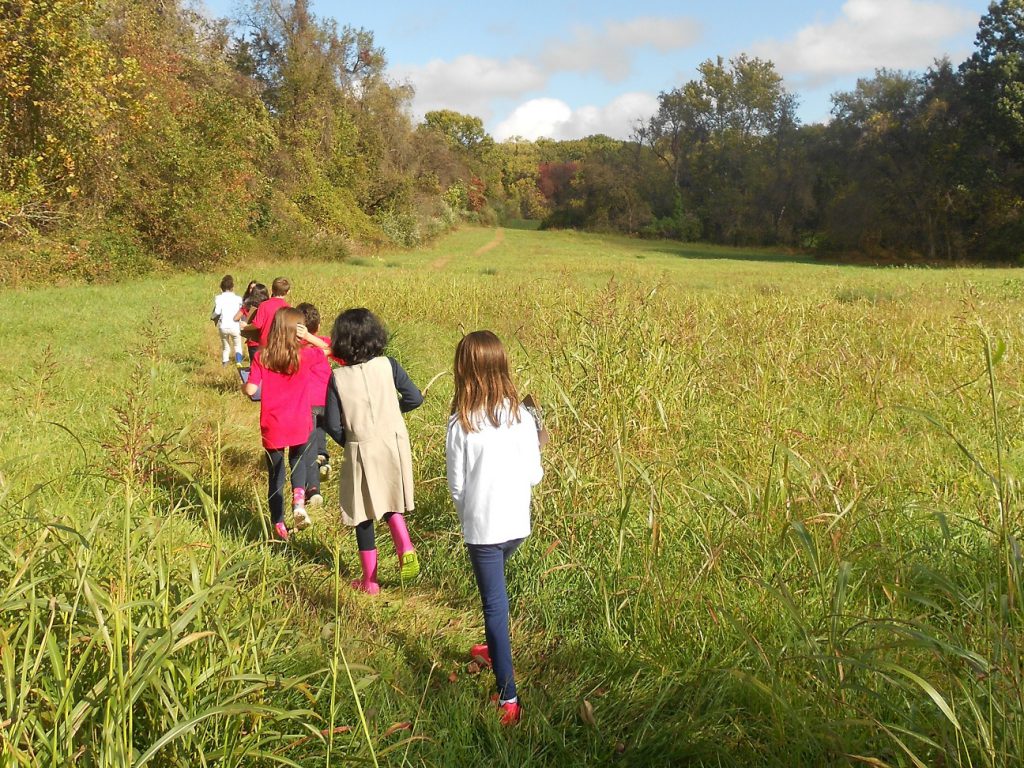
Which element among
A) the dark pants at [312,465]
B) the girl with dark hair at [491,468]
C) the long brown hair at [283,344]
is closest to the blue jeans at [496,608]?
the girl with dark hair at [491,468]

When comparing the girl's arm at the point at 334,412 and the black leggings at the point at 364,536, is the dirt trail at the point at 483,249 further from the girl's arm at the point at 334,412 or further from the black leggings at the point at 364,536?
the black leggings at the point at 364,536

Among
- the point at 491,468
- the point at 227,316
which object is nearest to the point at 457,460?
the point at 491,468

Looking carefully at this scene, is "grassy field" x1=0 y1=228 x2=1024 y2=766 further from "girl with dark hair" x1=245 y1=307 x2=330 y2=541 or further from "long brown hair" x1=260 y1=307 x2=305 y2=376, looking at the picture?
"long brown hair" x1=260 y1=307 x2=305 y2=376

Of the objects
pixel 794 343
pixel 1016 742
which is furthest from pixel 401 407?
pixel 794 343

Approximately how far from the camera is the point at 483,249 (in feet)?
163

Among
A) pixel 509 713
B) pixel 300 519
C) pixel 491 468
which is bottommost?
pixel 509 713

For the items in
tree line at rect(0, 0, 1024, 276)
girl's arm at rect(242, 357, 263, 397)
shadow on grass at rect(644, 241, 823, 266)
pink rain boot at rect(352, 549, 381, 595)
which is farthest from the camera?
shadow on grass at rect(644, 241, 823, 266)

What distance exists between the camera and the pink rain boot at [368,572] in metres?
4.19

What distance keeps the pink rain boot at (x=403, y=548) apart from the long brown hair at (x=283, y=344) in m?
1.44

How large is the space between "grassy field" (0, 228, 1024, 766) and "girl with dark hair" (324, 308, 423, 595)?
305 millimetres

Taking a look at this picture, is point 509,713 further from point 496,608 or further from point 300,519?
point 300,519

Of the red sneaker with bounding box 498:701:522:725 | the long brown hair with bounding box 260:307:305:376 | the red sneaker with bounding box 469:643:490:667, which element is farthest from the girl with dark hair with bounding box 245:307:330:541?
the red sneaker with bounding box 498:701:522:725

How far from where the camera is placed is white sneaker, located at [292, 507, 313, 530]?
4.91 metres

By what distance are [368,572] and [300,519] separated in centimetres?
90
